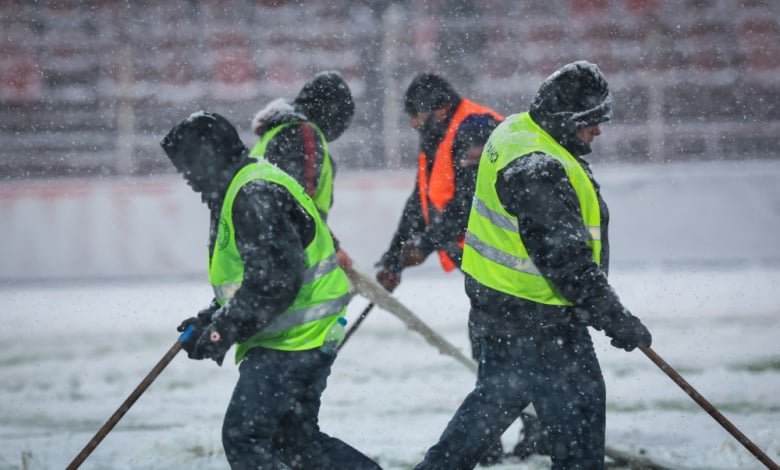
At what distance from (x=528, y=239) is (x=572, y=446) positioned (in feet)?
1.96

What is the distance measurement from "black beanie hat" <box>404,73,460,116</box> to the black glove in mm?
1974

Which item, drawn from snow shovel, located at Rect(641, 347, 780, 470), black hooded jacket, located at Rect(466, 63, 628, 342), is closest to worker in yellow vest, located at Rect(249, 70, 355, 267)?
black hooded jacket, located at Rect(466, 63, 628, 342)

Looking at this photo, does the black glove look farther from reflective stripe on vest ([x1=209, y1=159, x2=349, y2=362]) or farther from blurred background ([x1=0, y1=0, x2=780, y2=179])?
blurred background ([x1=0, y1=0, x2=780, y2=179])

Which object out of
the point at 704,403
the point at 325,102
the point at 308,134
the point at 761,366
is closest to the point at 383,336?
the point at 761,366

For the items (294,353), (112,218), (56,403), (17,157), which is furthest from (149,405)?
(17,157)

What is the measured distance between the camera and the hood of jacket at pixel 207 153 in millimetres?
3377

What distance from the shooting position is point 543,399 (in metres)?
3.24

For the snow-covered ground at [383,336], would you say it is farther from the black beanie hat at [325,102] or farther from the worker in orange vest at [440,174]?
the black beanie hat at [325,102]

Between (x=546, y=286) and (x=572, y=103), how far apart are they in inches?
21.3

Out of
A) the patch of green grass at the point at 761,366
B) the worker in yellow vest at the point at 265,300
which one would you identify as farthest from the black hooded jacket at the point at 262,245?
the patch of green grass at the point at 761,366

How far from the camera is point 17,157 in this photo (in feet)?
43.5

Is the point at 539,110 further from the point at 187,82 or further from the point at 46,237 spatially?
the point at 187,82

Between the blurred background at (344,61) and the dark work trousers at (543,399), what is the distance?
9.66m

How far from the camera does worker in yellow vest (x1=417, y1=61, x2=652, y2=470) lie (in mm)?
3131
